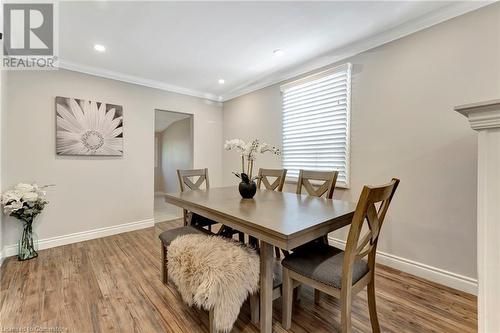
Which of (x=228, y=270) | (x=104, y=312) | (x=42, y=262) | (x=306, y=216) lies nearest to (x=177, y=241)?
(x=228, y=270)

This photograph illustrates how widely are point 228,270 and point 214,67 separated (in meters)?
2.79

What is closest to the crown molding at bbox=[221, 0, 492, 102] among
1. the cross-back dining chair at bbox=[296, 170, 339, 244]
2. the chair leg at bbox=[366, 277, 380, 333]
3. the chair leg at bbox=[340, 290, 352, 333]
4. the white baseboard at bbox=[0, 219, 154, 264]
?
the cross-back dining chair at bbox=[296, 170, 339, 244]

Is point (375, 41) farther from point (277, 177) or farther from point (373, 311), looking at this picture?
point (373, 311)

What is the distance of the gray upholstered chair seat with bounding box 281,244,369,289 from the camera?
1300mm

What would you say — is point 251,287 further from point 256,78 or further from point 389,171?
point 256,78

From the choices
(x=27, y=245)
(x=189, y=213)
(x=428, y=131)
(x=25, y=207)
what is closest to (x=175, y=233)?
(x=189, y=213)

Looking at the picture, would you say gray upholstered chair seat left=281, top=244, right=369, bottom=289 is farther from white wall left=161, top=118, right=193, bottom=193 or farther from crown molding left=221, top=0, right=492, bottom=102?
white wall left=161, top=118, right=193, bottom=193

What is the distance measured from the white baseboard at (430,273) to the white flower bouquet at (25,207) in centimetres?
392

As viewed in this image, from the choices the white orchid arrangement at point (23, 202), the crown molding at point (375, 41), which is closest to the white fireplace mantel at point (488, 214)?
the crown molding at point (375, 41)

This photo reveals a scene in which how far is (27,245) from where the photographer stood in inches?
102

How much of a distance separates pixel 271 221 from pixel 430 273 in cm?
186

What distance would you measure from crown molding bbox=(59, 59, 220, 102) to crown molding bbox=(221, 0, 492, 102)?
1203 millimetres

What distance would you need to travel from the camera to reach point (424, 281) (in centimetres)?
210

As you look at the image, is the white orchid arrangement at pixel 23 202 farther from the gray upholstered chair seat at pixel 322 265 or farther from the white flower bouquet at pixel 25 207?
the gray upholstered chair seat at pixel 322 265
